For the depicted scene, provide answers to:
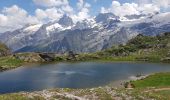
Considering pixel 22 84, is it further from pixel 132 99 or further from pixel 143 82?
pixel 132 99

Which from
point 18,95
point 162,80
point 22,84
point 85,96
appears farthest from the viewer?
point 22,84

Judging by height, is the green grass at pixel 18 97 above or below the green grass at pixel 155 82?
above

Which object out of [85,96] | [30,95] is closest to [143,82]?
[85,96]

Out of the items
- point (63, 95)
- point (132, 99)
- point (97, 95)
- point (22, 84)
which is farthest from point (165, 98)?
point (22, 84)

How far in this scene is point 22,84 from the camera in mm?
163125

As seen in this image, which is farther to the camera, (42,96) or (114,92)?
(114,92)

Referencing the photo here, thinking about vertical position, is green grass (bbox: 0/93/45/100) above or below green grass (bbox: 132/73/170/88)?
above

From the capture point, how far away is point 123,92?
62.4m

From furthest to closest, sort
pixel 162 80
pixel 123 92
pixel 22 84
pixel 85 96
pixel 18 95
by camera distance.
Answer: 1. pixel 22 84
2. pixel 162 80
3. pixel 123 92
4. pixel 85 96
5. pixel 18 95

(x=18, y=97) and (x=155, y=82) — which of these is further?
(x=155, y=82)

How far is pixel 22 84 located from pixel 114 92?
352 ft

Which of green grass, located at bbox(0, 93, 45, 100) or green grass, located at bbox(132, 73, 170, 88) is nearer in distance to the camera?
green grass, located at bbox(0, 93, 45, 100)

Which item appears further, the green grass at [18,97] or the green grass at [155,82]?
the green grass at [155,82]

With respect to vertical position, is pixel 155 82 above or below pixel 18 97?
below
